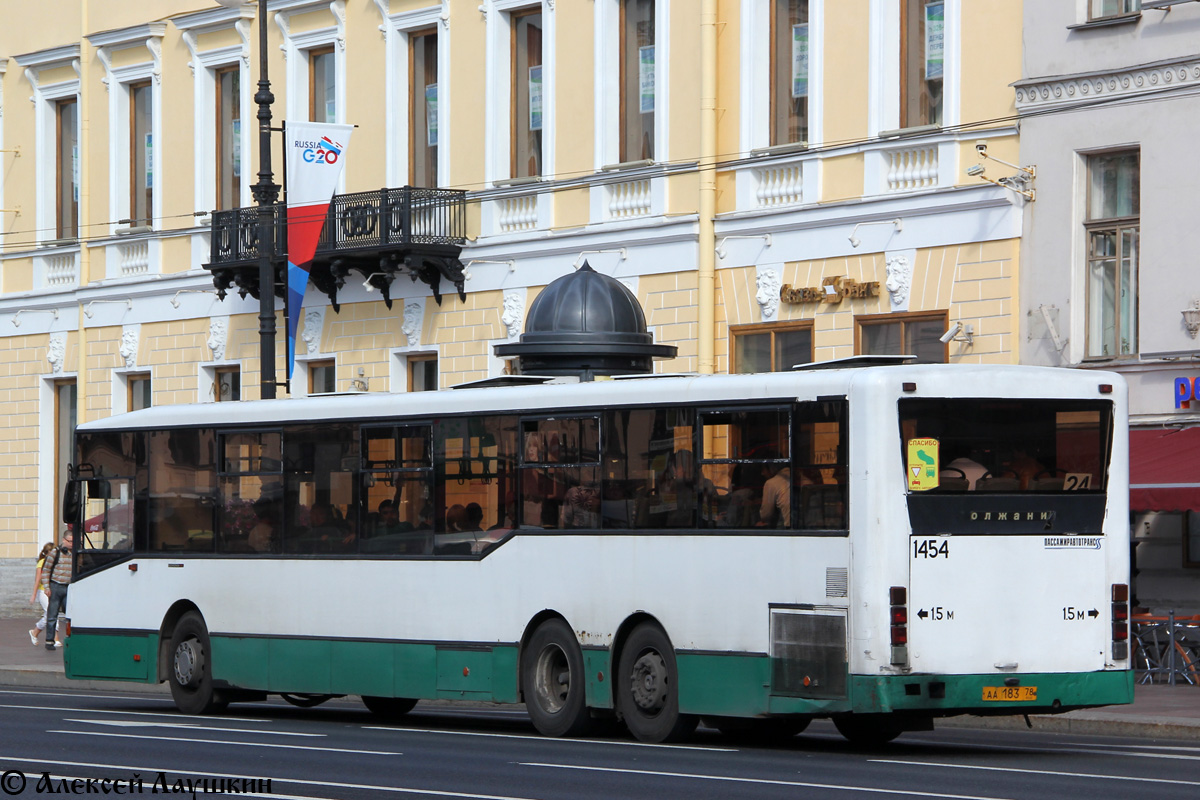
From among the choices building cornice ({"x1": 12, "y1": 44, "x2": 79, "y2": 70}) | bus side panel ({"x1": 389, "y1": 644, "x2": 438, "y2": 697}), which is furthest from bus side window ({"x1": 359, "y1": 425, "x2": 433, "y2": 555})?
building cornice ({"x1": 12, "y1": 44, "x2": 79, "y2": 70})

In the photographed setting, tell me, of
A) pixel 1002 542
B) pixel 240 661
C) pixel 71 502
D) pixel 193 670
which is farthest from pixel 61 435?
pixel 1002 542

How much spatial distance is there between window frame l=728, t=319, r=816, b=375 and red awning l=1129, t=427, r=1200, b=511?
5155 mm

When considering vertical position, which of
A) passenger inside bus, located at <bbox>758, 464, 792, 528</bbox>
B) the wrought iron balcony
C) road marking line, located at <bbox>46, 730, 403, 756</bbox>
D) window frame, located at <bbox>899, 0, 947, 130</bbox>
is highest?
window frame, located at <bbox>899, 0, 947, 130</bbox>

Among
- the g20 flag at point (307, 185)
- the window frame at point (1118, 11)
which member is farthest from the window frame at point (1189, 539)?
the g20 flag at point (307, 185)

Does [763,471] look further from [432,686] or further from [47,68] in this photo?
[47,68]

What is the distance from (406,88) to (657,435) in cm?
1732

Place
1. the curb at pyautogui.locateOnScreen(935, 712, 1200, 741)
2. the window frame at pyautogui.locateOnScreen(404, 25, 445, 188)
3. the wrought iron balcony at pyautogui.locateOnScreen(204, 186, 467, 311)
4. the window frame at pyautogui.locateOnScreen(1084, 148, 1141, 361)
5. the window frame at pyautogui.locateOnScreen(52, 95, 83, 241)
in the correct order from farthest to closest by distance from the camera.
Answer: the window frame at pyautogui.locateOnScreen(52, 95, 83, 241) → the window frame at pyautogui.locateOnScreen(404, 25, 445, 188) → the wrought iron balcony at pyautogui.locateOnScreen(204, 186, 467, 311) → the window frame at pyautogui.locateOnScreen(1084, 148, 1141, 361) → the curb at pyautogui.locateOnScreen(935, 712, 1200, 741)

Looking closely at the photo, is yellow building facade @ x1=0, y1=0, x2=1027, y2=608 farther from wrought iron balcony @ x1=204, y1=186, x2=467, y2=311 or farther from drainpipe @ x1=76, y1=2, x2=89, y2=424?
wrought iron balcony @ x1=204, y1=186, x2=467, y2=311

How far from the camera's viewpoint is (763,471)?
16.4 metres

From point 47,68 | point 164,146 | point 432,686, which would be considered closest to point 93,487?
point 432,686

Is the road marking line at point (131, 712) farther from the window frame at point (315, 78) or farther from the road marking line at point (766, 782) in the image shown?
the window frame at point (315, 78)

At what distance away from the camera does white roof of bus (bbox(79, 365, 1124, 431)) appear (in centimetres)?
1591

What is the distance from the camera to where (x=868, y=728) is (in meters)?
16.9

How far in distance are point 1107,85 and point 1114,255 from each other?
1.86m
